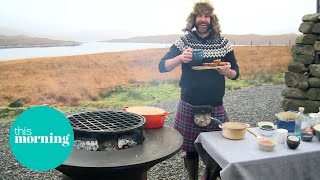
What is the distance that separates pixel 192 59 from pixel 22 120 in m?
1.21

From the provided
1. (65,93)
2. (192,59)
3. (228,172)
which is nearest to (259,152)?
(228,172)

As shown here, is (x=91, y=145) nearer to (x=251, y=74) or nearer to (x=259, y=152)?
(x=259, y=152)

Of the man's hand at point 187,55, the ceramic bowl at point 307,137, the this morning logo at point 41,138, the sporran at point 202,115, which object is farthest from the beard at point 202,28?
the this morning logo at point 41,138

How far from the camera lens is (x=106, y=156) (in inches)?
67.4

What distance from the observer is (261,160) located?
1.85 metres

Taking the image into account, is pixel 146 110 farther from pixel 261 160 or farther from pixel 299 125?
pixel 299 125

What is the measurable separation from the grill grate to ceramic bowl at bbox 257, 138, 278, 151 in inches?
29.2

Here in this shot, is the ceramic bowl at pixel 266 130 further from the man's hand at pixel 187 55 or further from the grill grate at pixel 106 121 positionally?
the grill grate at pixel 106 121

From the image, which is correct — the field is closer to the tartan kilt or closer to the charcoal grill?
the tartan kilt

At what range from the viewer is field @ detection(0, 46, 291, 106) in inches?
182

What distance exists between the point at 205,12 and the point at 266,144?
3.40ft

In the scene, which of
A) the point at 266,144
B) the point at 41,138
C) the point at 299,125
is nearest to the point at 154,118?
the point at 266,144

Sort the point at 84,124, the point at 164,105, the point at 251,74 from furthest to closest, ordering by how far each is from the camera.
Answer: the point at 251,74, the point at 164,105, the point at 84,124

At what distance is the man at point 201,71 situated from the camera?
2373mm
